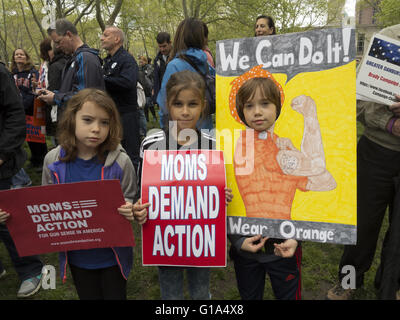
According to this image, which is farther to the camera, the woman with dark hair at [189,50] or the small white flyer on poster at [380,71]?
the woman with dark hair at [189,50]

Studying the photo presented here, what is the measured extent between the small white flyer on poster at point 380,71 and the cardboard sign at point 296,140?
327 mm

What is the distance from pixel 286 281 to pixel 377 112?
3.91ft

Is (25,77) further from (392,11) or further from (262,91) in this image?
(392,11)

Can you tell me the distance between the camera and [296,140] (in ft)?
5.21

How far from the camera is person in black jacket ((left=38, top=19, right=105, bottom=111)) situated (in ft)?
10.1

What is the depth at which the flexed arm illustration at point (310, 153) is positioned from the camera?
1.55 metres

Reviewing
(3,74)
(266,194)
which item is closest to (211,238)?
(266,194)

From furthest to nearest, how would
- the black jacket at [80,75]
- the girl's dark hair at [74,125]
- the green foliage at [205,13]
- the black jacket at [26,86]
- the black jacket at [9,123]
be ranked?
the green foliage at [205,13] → the black jacket at [26,86] → the black jacket at [80,75] → the black jacket at [9,123] → the girl's dark hair at [74,125]

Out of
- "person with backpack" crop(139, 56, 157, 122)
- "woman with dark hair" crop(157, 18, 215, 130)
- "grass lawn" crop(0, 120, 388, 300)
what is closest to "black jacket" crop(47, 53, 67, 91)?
"woman with dark hair" crop(157, 18, 215, 130)

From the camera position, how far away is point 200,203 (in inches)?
64.1

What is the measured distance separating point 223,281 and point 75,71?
249 centimetres

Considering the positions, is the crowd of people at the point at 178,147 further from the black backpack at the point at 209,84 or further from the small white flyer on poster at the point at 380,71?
the black backpack at the point at 209,84

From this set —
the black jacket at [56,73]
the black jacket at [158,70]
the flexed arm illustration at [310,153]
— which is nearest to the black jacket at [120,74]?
the black jacket at [56,73]

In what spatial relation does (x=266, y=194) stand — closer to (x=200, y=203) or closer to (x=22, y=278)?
(x=200, y=203)
